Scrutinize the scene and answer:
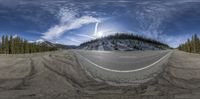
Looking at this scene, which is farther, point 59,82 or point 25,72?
point 25,72

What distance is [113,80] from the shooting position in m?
18.1

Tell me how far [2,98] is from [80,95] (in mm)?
3295

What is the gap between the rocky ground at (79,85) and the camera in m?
14.7

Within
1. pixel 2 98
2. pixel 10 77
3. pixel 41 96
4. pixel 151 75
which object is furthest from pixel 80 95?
pixel 10 77

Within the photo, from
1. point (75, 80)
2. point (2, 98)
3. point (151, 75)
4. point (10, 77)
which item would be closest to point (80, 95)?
point (2, 98)

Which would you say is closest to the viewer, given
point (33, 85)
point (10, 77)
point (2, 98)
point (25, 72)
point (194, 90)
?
point (2, 98)

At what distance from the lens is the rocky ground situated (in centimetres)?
1472

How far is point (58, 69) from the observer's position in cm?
2341

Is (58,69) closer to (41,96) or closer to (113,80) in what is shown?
(113,80)

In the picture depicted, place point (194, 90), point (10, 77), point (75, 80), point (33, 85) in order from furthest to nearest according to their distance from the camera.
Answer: point (10, 77) → point (75, 80) → point (33, 85) → point (194, 90)

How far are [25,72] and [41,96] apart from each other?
8199mm

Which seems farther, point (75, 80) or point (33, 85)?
point (75, 80)

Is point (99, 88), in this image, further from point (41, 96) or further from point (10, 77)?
point (10, 77)

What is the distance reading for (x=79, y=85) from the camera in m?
17.9
